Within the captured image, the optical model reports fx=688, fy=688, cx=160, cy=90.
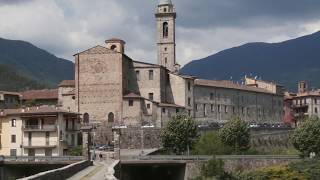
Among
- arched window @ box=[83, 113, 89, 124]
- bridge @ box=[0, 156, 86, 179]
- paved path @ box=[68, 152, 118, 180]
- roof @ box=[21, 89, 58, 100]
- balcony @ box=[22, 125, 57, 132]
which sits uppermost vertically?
roof @ box=[21, 89, 58, 100]

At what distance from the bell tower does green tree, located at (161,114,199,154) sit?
48.7 meters

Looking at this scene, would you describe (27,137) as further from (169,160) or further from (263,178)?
(263,178)

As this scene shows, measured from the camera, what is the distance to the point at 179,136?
263 ft

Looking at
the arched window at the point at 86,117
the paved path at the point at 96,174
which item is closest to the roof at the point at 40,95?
the arched window at the point at 86,117

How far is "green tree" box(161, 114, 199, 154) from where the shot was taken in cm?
8038

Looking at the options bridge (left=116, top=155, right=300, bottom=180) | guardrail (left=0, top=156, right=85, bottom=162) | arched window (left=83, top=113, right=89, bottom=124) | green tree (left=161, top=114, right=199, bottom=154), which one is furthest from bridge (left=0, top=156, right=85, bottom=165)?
arched window (left=83, top=113, right=89, bottom=124)

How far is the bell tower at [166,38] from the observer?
130375 millimetres

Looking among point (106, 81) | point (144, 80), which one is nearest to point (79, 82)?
point (106, 81)

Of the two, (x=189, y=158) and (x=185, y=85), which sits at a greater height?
(x=185, y=85)

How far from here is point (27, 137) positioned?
8144cm

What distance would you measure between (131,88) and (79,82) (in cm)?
850

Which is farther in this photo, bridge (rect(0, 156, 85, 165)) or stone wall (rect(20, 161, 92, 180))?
bridge (rect(0, 156, 85, 165))

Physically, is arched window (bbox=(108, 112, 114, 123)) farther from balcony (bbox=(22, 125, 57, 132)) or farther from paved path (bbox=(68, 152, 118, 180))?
paved path (bbox=(68, 152, 118, 180))

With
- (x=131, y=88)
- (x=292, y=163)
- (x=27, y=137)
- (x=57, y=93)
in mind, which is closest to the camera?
(x=292, y=163)
